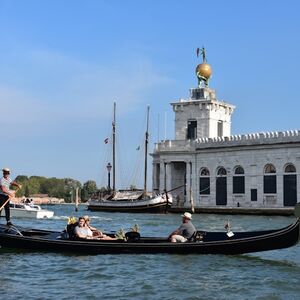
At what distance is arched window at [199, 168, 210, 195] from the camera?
194 ft

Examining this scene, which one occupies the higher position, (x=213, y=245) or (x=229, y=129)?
(x=229, y=129)

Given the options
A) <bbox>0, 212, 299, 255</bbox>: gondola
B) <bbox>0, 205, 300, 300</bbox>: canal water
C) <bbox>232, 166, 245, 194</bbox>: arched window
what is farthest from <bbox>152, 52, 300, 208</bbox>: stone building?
<bbox>0, 212, 299, 255</bbox>: gondola

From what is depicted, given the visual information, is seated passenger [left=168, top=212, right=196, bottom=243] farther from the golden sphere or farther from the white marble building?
the golden sphere

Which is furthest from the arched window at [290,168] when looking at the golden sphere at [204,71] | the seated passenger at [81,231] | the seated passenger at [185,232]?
the seated passenger at [81,231]

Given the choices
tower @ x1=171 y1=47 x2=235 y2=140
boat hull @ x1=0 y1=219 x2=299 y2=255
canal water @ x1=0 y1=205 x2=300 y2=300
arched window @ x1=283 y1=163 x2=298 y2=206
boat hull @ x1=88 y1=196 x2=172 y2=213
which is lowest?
canal water @ x1=0 y1=205 x2=300 y2=300

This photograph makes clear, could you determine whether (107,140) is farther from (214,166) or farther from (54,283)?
(54,283)

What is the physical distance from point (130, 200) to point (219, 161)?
8.93 m

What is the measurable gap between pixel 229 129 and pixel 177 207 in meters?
10.7

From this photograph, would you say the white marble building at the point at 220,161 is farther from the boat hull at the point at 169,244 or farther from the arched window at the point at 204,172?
the boat hull at the point at 169,244

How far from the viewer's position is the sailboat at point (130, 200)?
57.2 meters

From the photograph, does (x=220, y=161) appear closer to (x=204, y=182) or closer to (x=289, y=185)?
(x=204, y=182)

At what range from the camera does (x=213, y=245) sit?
1673cm

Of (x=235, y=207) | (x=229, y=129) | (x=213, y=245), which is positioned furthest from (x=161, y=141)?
(x=213, y=245)

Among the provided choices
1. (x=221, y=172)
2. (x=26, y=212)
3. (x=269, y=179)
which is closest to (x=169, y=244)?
(x=26, y=212)
